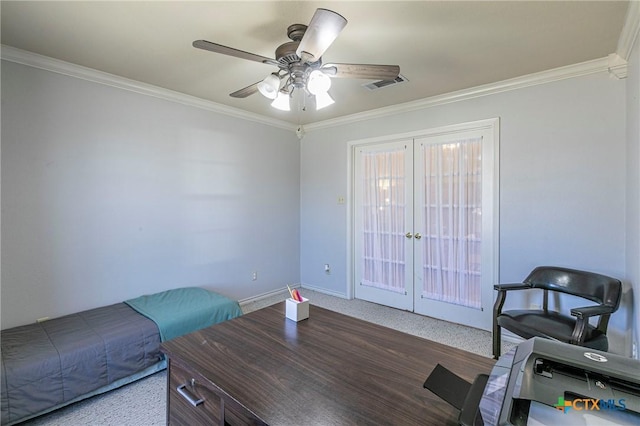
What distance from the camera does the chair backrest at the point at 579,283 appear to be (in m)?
2.23

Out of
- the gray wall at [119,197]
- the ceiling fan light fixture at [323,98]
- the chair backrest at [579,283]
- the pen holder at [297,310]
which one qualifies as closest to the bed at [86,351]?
the gray wall at [119,197]

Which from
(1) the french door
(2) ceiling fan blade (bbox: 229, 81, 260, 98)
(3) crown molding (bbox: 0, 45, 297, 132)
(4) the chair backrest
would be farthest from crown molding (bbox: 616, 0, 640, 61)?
(3) crown molding (bbox: 0, 45, 297, 132)

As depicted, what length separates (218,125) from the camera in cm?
380

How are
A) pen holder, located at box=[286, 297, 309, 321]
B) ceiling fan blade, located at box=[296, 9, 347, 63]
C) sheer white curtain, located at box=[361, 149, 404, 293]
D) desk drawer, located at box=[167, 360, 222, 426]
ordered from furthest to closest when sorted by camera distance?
sheer white curtain, located at box=[361, 149, 404, 293] → pen holder, located at box=[286, 297, 309, 321] → ceiling fan blade, located at box=[296, 9, 347, 63] → desk drawer, located at box=[167, 360, 222, 426]

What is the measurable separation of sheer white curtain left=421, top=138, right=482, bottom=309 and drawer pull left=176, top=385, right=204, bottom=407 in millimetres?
3005

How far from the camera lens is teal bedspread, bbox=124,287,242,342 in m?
2.53

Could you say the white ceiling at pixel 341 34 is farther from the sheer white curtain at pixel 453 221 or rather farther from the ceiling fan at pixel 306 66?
the sheer white curtain at pixel 453 221

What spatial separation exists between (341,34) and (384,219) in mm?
2453

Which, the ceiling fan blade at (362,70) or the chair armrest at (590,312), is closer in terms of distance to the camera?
the ceiling fan blade at (362,70)

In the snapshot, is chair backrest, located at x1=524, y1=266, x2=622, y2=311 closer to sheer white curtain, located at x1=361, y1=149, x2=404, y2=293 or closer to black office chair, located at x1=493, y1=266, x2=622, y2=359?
black office chair, located at x1=493, y1=266, x2=622, y2=359

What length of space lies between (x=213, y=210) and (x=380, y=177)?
2237 mm

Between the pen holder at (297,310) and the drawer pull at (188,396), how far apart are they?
62 cm

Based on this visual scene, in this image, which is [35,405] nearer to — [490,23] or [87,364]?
[87,364]

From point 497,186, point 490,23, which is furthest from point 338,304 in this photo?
point 490,23
